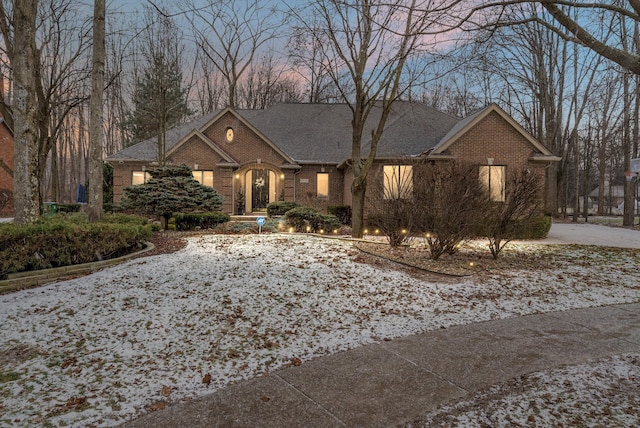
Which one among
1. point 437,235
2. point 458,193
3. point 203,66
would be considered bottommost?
point 437,235

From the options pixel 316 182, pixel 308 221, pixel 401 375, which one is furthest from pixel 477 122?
pixel 401 375

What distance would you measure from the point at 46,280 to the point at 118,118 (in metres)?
33.0

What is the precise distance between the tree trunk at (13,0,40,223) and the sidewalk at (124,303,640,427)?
7512 millimetres

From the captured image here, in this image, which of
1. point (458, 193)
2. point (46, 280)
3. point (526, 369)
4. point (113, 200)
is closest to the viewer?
point (526, 369)

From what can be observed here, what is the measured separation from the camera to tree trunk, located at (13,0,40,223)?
785 cm

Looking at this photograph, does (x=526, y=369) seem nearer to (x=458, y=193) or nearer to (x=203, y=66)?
(x=458, y=193)

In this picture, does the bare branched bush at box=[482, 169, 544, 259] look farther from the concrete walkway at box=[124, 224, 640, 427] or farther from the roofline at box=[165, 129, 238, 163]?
the roofline at box=[165, 129, 238, 163]

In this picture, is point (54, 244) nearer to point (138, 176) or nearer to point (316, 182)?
point (138, 176)

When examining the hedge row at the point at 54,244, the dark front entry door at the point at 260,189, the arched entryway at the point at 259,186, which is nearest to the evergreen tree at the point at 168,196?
the hedge row at the point at 54,244

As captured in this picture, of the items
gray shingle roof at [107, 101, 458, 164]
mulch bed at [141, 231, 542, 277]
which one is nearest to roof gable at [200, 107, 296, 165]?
gray shingle roof at [107, 101, 458, 164]

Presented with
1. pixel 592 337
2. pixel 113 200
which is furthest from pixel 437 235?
pixel 113 200

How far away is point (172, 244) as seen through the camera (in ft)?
32.7

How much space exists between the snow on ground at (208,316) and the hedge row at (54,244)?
81cm

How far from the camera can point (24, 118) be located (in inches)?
309
